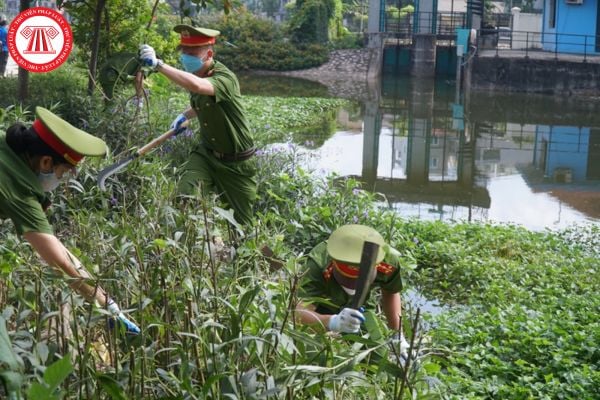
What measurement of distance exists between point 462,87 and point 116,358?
25.9 meters

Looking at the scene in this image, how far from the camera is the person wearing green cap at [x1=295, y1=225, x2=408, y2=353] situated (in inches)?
173

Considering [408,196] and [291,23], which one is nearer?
[408,196]

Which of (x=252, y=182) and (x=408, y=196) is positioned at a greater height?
(x=252, y=182)

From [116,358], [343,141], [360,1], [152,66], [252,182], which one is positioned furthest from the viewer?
[360,1]

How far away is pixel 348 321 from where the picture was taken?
385 cm

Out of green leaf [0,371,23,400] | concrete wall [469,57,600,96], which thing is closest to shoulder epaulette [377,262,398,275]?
green leaf [0,371,23,400]

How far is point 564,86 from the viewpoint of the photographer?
26.3m

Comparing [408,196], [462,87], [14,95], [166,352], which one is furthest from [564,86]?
[166,352]

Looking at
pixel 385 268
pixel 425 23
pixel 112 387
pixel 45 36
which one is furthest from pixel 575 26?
pixel 112 387

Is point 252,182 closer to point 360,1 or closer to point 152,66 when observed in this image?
point 152,66

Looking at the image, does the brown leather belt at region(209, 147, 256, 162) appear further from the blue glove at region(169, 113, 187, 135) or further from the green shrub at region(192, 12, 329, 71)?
the green shrub at region(192, 12, 329, 71)

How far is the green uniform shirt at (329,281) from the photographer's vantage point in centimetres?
462

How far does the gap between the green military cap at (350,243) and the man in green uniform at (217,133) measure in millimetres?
1890

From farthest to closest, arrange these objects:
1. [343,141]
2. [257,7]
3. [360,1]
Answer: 1. [257,7]
2. [360,1]
3. [343,141]
